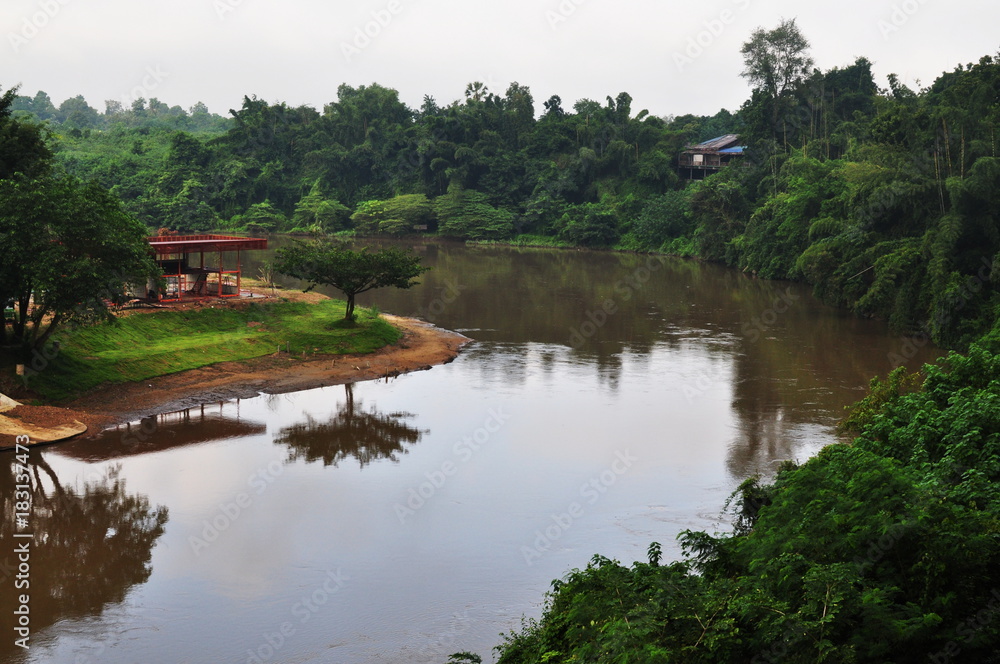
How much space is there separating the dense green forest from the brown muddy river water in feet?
6.57

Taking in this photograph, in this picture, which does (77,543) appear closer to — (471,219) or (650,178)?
(471,219)

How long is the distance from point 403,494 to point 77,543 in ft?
21.6

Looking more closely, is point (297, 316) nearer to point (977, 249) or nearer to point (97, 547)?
point (97, 547)

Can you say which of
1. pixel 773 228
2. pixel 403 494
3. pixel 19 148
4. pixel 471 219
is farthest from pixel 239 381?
pixel 471 219

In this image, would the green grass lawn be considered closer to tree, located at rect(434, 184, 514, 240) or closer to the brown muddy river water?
the brown muddy river water

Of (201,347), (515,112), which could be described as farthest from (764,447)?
(515,112)

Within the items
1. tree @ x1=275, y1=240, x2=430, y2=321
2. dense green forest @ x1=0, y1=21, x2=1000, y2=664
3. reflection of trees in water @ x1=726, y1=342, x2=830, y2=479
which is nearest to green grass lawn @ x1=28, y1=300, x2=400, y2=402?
tree @ x1=275, y1=240, x2=430, y2=321

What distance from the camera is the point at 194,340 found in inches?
1206

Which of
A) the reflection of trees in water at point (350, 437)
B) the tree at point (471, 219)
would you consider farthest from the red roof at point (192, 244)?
the tree at point (471, 219)

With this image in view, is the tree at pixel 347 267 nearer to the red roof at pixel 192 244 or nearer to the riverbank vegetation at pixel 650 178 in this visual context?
the red roof at pixel 192 244

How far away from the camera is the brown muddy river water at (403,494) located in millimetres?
14727

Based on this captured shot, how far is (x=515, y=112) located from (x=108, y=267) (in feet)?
220

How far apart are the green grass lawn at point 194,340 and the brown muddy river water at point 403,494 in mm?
2926

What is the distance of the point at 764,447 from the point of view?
2352cm
